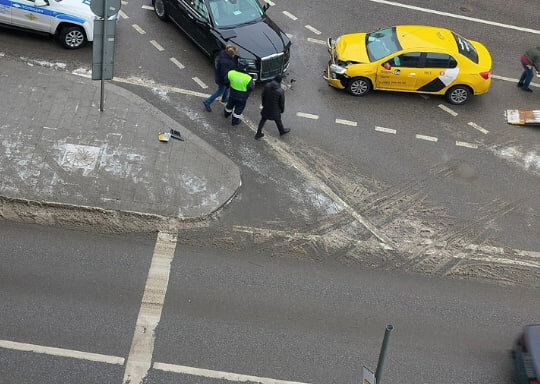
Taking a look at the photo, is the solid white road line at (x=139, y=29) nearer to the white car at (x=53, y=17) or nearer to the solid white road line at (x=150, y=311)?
the white car at (x=53, y=17)

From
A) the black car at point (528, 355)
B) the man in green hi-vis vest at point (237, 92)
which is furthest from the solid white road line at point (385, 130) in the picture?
the black car at point (528, 355)

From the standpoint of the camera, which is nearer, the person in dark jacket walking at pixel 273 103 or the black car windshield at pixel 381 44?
the person in dark jacket walking at pixel 273 103

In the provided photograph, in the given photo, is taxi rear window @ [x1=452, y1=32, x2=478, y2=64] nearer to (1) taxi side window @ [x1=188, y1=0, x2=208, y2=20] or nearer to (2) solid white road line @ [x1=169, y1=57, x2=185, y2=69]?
(1) taxi side window @ [x1=188, y1=0, x2=208, y2=20]

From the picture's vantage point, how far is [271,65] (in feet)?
49.1

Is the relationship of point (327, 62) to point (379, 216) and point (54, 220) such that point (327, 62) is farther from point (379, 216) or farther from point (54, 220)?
point (54, 220)

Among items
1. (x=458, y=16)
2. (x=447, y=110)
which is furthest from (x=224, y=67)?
(x=458, y=16)

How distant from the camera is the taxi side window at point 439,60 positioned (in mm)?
15195

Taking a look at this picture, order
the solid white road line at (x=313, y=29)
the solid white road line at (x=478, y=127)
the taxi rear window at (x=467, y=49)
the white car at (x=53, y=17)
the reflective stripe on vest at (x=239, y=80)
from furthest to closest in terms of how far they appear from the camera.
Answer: the solid white road line at (x=313, y=29) → the taxi rear window at (x=467, y=49) → the solid white road line at (x=478, y=127) → the white car at (x=53, y=17) → the reflective stripe on vest at (x=239, y=80)

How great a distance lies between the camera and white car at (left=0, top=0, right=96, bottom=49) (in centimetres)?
1497

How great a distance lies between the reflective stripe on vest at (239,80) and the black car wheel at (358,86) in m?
3.03

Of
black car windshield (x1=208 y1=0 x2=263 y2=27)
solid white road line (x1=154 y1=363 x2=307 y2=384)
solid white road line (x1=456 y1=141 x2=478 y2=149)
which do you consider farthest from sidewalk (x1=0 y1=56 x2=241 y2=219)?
solid white road line (x1=456 y1=141 x2=478 y2=149)

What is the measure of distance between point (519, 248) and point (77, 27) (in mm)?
10947

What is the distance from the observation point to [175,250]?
11.3 metres

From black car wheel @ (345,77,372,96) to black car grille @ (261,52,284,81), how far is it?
5.59ft
